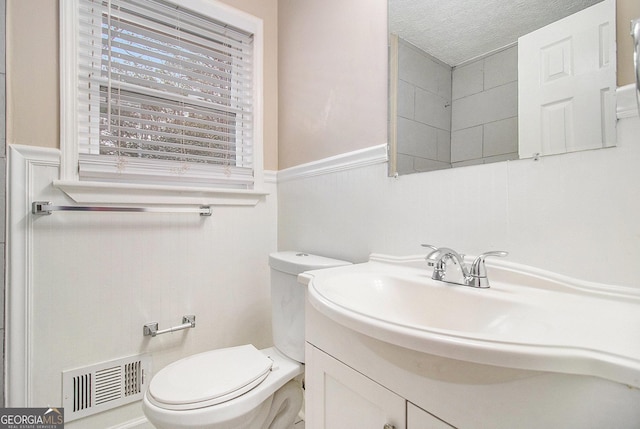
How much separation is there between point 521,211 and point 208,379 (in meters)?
1.05

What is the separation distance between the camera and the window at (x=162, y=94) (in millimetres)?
1179

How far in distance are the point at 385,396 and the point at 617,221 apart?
23.2 inches

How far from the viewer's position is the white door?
2.01 feet

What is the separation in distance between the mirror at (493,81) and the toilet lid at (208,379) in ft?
2.86

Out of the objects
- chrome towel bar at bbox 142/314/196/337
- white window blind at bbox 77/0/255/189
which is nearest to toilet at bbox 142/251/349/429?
chrome towel bar at bbox 142/314/196/337

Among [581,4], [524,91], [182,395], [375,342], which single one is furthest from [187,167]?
[581,4]

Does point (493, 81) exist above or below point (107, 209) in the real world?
above

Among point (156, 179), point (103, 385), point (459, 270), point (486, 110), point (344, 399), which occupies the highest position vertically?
point (486, 110)

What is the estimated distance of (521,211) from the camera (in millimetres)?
728

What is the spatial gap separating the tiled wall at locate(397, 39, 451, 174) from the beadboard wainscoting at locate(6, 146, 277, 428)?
922 mm

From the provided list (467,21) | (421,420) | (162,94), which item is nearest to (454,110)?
(467,21)

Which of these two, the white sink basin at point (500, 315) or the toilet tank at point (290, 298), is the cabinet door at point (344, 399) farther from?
the toilet tank at point (290, 298)

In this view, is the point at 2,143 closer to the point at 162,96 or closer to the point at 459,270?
the point at 162,96

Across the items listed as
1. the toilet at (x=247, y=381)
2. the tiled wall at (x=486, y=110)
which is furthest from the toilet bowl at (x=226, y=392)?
the tiled wall at (x=486, y=110)
